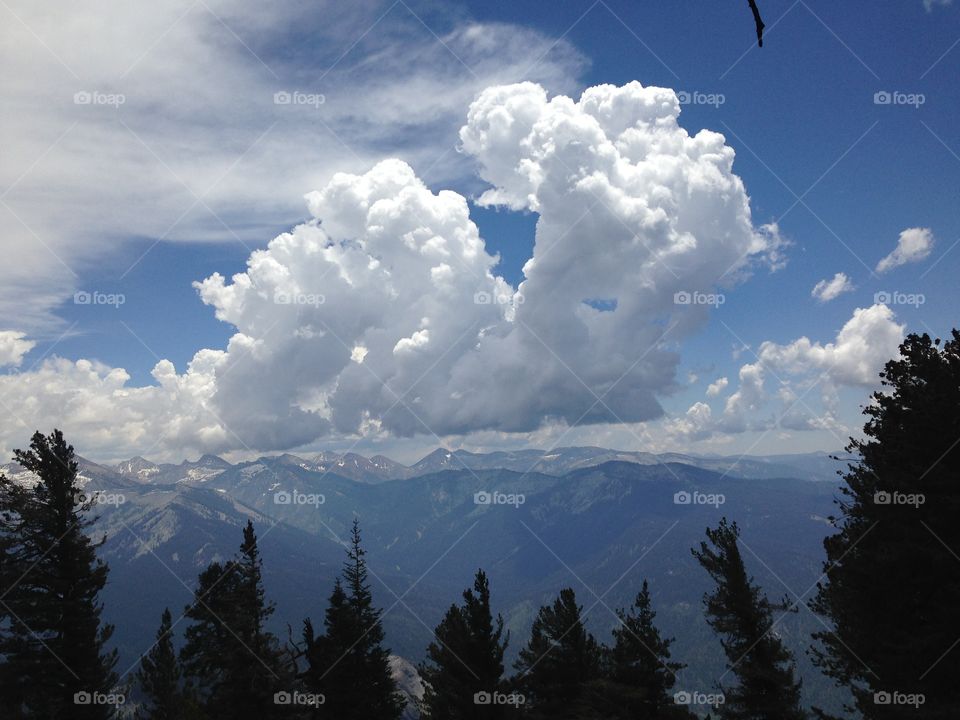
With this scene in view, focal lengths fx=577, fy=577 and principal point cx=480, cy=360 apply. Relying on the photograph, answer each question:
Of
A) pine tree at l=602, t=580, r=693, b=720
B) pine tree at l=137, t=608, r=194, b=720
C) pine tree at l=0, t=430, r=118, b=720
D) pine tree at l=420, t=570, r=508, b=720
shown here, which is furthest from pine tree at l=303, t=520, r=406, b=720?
pine tree at l=602, t=580, r=693, b=720

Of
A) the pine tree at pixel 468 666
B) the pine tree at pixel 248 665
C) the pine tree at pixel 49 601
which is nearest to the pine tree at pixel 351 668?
the pine tree at pixel 468 666

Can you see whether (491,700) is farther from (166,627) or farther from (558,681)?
(166,627)

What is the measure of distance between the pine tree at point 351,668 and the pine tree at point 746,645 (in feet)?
64.6

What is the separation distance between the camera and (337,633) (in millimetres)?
34344

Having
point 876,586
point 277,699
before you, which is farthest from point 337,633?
point 876,586

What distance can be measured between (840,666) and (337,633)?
25.9m

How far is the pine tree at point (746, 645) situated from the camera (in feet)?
69.2

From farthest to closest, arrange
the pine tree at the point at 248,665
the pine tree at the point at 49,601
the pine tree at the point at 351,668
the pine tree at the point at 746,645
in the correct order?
the pine tree at the point at 351,668 < the pine tree at the point at 248,665 < the pine tree at the point at 49,601 < the pine tree at the point at 746,645
